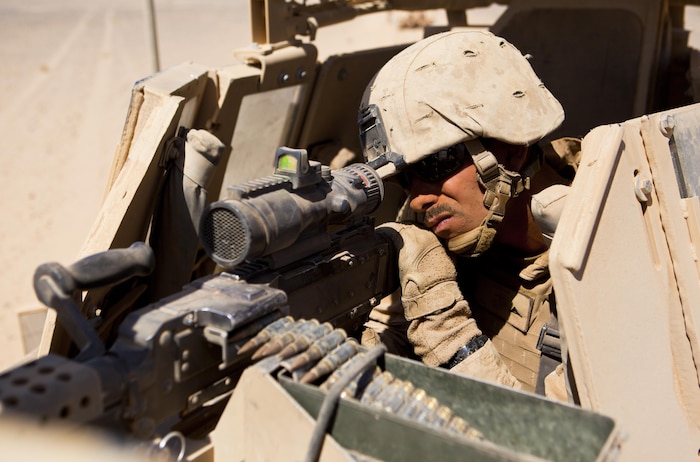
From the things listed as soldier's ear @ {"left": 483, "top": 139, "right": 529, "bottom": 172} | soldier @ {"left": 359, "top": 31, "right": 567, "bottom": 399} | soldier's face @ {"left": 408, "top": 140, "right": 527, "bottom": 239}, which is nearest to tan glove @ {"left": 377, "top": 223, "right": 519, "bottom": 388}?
soldier @ {"left": 359, "top": 31, "right": 567, "bottom": 399}

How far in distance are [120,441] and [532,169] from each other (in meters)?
1.94

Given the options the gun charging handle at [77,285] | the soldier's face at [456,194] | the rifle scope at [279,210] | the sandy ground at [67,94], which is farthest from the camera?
the sandy ground at [67,94]

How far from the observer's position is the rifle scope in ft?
6.48

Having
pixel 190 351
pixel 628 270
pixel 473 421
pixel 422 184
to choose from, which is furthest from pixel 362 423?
pixel 422 184

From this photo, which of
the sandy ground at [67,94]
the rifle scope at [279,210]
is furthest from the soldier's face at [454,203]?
the sandy ground at [67,94]

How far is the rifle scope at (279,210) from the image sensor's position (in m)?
1.98

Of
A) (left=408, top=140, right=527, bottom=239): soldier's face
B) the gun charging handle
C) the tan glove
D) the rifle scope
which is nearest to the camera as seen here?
the gun charging handle

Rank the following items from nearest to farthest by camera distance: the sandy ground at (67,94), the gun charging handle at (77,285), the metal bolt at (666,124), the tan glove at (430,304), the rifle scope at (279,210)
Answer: the gun charging handle at (77,285) < the rifle scope at (279,210) < the metal bolt at (666,124) < the tan glove at (430,304) < the sandy ground at (67,94)

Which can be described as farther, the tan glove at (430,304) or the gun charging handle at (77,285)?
the tan glove at (430,304)

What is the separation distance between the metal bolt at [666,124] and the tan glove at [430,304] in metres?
0.88

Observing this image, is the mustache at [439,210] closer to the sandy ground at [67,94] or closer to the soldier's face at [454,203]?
the soldier's face at [454,203]

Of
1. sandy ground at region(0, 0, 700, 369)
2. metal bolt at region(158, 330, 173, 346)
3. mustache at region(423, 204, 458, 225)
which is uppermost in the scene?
metal bolt at region(158, 330, 173, 346)

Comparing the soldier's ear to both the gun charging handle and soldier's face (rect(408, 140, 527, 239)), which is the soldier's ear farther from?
the gun charging handle

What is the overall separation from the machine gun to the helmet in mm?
441
